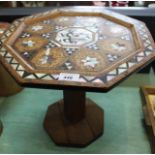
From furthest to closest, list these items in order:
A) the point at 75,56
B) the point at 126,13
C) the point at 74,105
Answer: the point at 126,13
the point at 74,105
the point at 75,56

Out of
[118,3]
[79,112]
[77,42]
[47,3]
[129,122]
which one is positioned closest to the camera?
[77,42]

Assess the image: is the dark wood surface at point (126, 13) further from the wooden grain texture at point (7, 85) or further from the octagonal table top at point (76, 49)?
the wooden grain texture at point (7, 85)

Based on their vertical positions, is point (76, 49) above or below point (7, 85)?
above

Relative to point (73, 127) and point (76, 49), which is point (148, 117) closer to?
point (73, 127)

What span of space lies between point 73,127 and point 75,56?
2.01 feet

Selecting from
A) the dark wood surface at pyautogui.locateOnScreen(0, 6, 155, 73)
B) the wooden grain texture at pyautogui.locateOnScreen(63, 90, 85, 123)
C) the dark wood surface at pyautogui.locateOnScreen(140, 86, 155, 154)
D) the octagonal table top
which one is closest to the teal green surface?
the dark wood surface at pyautogui.locateOnScreen(140, 86, 155, 154)

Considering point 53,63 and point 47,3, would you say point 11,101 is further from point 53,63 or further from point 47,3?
point 47,3

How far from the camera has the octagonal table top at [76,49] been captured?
1.11 meters

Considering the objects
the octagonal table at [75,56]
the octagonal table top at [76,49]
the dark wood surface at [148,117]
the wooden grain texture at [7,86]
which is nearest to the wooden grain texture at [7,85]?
the wooden grain texture at [7,86]

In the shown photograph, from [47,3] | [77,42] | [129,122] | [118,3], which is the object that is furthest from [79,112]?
[47,3]

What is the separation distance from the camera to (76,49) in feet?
4.31

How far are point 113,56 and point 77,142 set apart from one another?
2.18ft

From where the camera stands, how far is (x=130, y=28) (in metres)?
1.54

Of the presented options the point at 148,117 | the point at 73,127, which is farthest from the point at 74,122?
the point at 148,117
